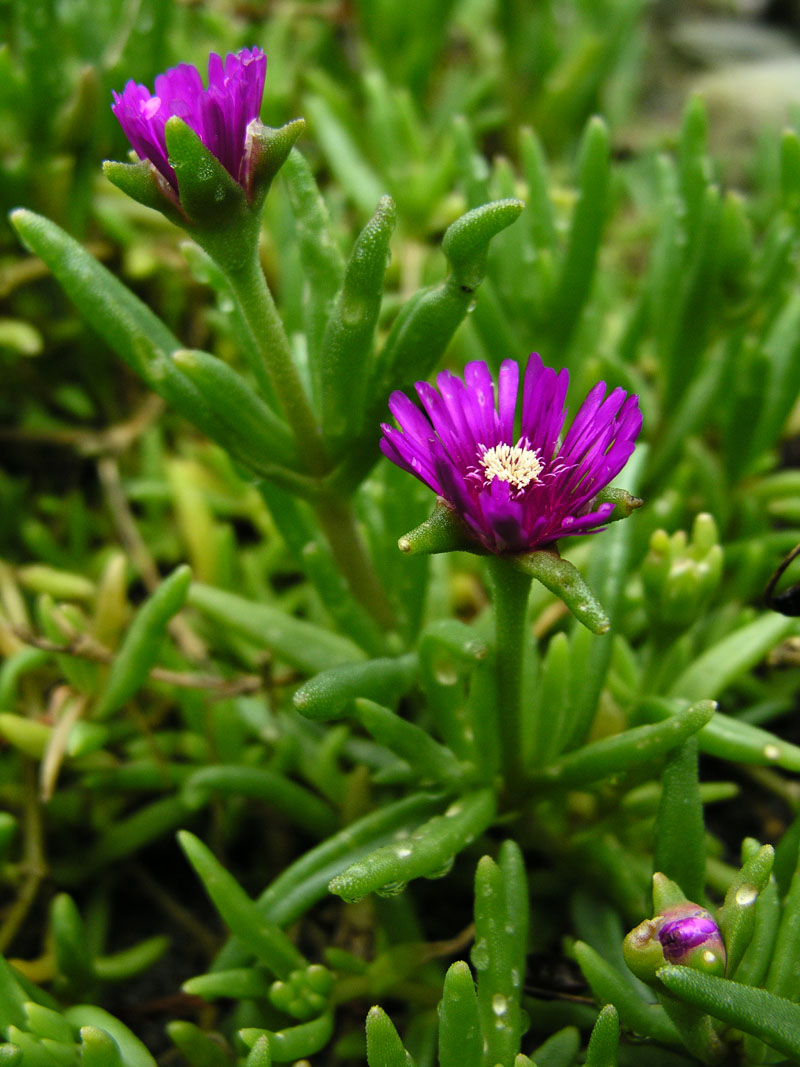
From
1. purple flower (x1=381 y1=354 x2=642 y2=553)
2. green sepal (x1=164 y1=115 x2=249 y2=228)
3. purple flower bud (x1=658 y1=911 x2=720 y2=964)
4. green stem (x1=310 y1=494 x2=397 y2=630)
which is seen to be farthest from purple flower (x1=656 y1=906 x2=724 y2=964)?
green sepal (x1=164 y1=115 x2=249 y2=228)

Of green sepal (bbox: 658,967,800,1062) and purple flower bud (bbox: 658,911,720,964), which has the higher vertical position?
purple flower bud (bbox: 658,911,720,964)

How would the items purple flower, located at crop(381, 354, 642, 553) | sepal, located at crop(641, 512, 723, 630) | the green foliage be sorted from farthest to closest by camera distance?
1. sepal, located at crop(641, 512, 723, 630)
2. the green foliage
3. purple flower, located at crop(381, 354, 642, 553)

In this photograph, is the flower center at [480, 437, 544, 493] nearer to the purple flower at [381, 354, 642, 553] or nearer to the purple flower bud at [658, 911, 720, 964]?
the purple flower at [381, 354, 642, 553]

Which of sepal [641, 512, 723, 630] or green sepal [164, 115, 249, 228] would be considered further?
sepal [641, 512, 723, 630]

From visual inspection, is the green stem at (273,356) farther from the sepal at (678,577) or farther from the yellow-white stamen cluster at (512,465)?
the sepal at (678,577)

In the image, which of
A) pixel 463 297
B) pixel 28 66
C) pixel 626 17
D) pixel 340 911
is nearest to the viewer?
pixel 463 297

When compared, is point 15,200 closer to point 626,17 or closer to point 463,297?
point 463,297

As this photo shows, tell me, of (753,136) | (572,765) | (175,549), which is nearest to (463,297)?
(572,765)
